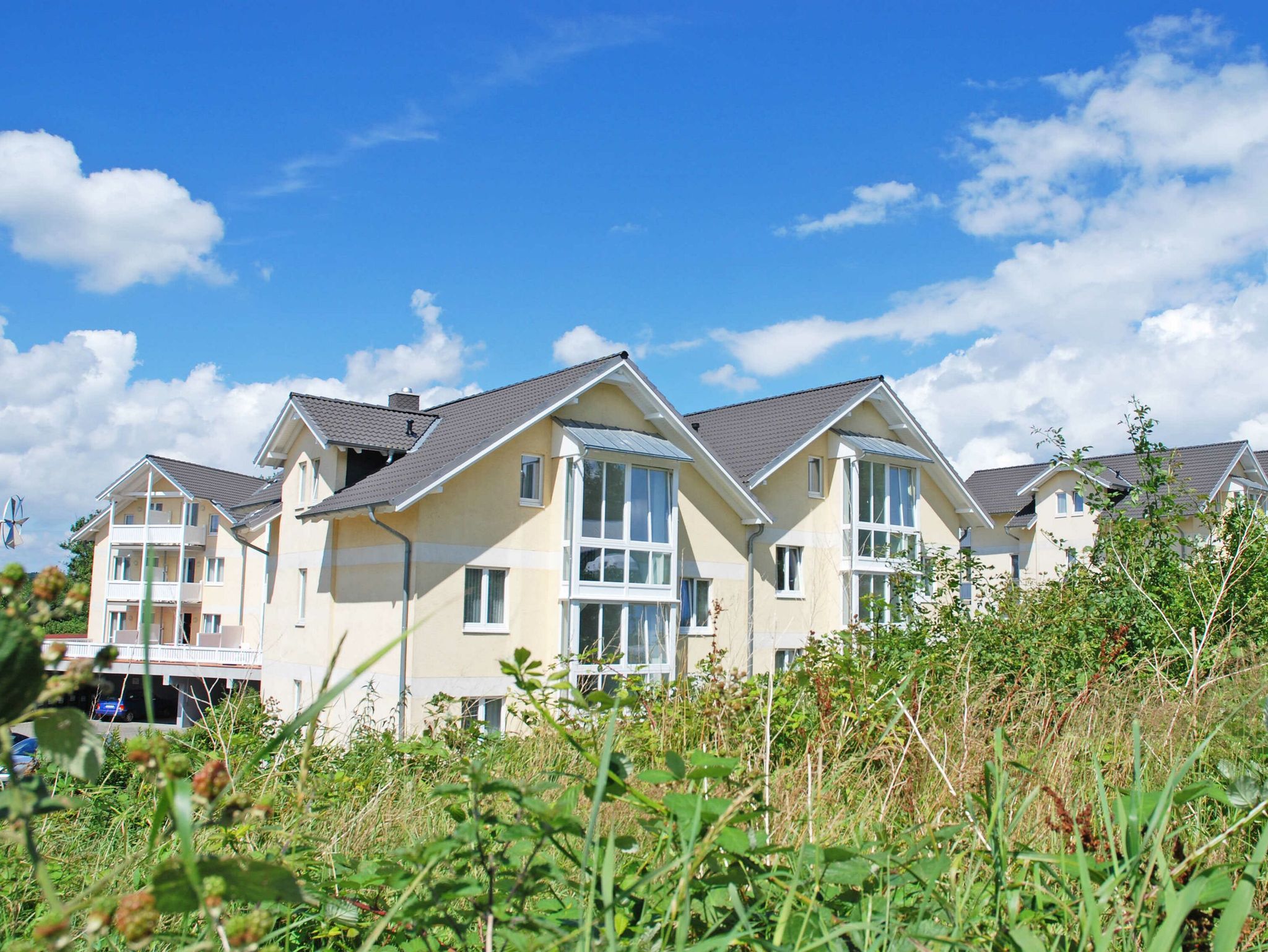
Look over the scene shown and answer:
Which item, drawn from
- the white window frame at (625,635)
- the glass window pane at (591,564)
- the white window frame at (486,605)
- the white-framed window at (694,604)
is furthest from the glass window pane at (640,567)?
the white window frame at (486,605)

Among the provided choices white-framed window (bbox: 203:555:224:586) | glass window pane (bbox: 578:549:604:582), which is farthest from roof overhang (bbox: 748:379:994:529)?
white-framed window (bbox: 203:555:224:586)

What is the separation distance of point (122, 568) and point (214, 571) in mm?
4231

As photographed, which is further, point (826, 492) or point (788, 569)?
point (826, 492)

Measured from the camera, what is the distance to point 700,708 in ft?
17.0

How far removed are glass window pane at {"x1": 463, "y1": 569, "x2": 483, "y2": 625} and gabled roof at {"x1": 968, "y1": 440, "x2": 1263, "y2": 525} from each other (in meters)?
24.6

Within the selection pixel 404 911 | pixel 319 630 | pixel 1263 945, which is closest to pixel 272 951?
pixel 404 911

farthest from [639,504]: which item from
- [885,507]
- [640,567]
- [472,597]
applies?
[885,507]

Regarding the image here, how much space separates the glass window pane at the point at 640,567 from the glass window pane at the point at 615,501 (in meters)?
0.55

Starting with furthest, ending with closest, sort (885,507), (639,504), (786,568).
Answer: (885,507) < (786,568) < (639,504)

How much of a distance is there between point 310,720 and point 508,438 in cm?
1874

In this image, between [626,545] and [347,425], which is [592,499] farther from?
[347,425]

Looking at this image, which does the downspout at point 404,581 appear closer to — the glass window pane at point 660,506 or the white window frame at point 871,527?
the glass window pane at point 660,506

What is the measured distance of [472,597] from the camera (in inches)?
773

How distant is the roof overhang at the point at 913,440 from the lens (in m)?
24.8
